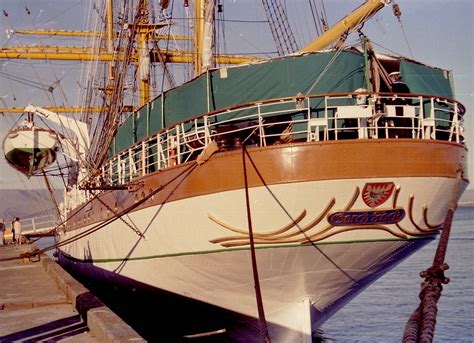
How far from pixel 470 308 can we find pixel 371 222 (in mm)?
16616

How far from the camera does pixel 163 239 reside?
1145cm

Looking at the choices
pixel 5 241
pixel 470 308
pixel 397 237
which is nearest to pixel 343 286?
pixel 397 237

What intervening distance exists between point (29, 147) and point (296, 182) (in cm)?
898

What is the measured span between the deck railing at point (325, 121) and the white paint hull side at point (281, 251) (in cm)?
90

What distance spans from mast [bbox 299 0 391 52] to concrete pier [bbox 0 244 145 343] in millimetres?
6863

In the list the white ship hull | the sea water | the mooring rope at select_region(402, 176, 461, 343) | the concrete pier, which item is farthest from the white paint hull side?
the sea water

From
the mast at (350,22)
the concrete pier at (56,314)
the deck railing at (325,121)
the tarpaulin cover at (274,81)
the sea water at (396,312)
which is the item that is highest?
the mast at (350,22)

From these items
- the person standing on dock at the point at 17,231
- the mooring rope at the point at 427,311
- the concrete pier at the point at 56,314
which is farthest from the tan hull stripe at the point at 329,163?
the person standing on dock at the point at 17,231

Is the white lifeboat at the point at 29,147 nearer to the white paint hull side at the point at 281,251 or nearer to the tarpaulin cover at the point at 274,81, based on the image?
the white paint hull side at the point at 281,251

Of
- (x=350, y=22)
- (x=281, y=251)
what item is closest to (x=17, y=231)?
(x=350, y=22)

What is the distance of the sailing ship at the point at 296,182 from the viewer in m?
9.47

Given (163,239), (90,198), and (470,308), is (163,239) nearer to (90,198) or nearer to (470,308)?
(90,198)

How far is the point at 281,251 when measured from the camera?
9891 mm

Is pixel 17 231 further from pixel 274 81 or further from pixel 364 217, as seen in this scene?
pixel 364 217
